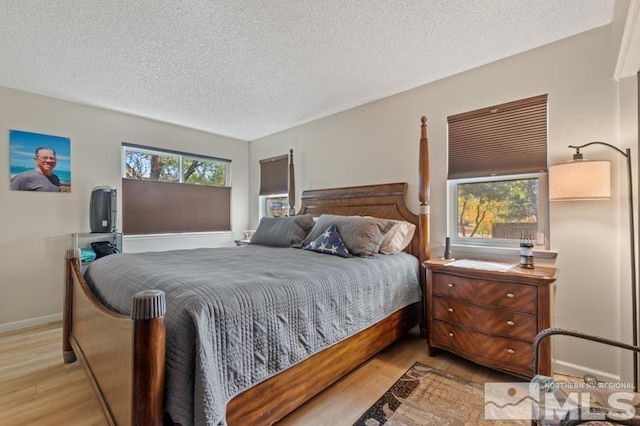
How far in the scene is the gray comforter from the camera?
1.07 m

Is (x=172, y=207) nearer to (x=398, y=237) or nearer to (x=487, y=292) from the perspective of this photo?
(x=398, y=237)

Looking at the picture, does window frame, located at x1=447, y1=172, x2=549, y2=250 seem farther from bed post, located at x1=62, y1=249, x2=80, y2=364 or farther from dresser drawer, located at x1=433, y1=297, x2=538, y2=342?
bed post, located at x1=62, y1=249, x2=80, y2=364

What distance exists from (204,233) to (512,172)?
391cm

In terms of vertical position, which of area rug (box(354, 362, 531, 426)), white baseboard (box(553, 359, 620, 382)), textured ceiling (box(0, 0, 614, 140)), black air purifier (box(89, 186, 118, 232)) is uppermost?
textured ceiling (box(0, 0, 614, 140))

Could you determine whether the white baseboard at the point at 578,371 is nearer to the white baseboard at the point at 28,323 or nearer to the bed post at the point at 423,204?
the bed post at the point at 423,204

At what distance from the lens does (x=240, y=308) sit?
1262mm

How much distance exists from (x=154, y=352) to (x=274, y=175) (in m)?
3.73

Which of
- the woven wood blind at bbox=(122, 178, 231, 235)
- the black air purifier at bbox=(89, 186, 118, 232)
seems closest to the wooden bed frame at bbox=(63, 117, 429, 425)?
the black air purifier at bbox=(89, 186, 118, 232)

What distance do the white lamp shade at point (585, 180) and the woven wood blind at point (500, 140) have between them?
35cm

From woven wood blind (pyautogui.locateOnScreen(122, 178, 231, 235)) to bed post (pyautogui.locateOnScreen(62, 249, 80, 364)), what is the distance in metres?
1.58

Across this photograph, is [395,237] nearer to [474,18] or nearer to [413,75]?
[413,75]

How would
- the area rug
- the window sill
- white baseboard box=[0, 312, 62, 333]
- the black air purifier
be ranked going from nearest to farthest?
the area rug → the window sill → white baseboard box=[0, 312, 62, 333] → the black air purifier

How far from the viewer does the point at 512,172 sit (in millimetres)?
2354

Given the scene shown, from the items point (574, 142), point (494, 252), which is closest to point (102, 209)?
point (494, 252)
